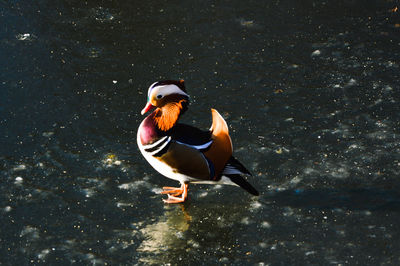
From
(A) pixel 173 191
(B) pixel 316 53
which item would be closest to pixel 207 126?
(A) pixel 173 191

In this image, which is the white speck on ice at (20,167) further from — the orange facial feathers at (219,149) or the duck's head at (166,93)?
the orange facial feathers at (219,149)

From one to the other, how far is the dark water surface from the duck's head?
741 mm

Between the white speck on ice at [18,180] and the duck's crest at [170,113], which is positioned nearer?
the duck's crest at [170,113]

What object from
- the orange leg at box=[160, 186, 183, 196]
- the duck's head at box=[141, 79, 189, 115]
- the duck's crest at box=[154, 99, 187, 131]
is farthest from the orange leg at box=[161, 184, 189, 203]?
the duck's head at box=[141, 79, 189, 115]

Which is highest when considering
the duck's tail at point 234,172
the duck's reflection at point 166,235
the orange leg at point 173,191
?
the duck's tail at point 234,172

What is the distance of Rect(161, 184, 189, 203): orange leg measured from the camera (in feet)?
13.6

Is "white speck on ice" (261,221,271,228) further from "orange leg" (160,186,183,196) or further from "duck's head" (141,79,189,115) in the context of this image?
"duck's head" (141,79,189,115)

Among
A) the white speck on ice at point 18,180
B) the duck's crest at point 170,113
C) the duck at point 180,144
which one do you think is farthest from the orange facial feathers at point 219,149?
the white speck on ice at point 18,180

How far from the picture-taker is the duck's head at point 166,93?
151 inches

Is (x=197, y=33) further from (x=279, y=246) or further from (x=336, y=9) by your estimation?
(x=279, y=246)

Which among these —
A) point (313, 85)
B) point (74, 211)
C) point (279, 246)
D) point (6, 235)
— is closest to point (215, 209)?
point (279, 246)

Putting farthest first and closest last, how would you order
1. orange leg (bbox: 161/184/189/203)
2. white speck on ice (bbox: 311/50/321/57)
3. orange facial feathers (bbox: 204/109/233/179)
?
white speck on ice (bbox: 311/50/321/57) → orange leg (bbox: 161/184/189/203) → orange facial feathers (bbox: 204/109/233/179)

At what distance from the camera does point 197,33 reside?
19.7 ft

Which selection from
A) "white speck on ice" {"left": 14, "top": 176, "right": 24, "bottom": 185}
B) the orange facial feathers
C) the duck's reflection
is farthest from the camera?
"white speck on ice" {"left": 14, "top": 176, "right": 24, "bottom": 185}
